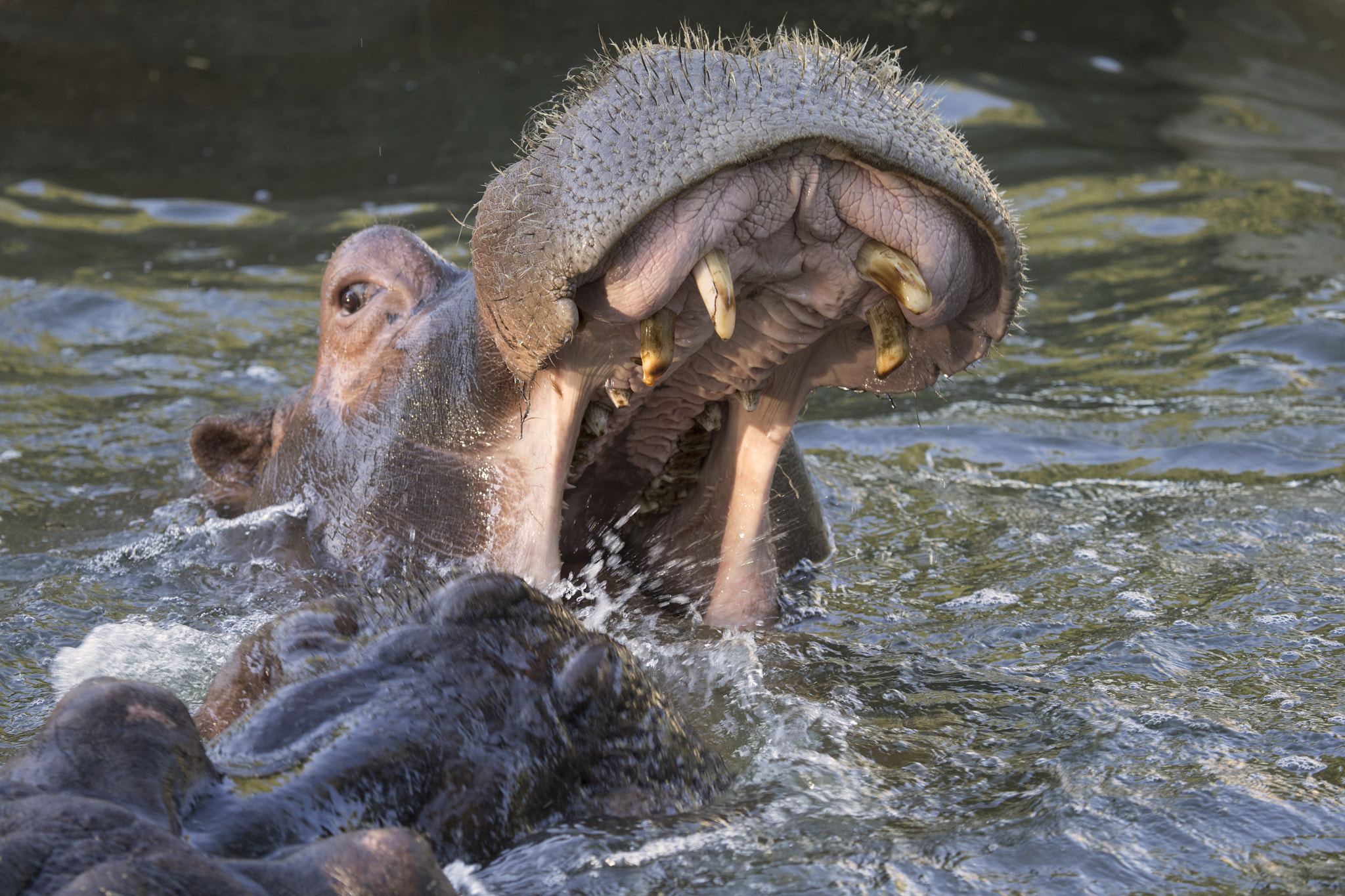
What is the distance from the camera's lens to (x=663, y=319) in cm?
261

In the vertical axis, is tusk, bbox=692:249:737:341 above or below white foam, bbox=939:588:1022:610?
above

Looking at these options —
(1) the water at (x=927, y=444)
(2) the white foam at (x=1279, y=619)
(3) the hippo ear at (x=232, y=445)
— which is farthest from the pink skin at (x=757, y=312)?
(3) the hippo ear at (x=232, y=445)

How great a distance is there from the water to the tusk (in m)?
0.83

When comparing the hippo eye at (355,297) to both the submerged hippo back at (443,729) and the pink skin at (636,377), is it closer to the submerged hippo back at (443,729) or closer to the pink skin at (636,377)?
the pink skin at (636,377)

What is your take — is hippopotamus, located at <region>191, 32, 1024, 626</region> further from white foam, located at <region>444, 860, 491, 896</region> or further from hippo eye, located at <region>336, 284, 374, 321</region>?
white foam, located at <region>444, 860, 491, 896</region>

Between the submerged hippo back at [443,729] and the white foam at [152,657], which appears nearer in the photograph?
the submerged hippo back at [443,729]

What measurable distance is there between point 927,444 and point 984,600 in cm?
192

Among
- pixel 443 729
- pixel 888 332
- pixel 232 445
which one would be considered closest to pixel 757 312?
pixel 888 332

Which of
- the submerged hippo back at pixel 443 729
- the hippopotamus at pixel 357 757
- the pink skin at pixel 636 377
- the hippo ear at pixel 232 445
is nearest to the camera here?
the hippopotamus at pixel 357 757

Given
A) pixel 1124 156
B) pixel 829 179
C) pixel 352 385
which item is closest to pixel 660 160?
pixel 829 179

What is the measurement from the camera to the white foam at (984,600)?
3.76 m

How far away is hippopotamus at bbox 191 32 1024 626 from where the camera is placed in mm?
2520

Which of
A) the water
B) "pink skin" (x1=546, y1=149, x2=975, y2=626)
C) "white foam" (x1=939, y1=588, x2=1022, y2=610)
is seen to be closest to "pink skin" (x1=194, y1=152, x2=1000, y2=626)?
"pink skin" (x1=546, y1=149, x2=975, y2=626)

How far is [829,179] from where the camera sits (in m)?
2.58
